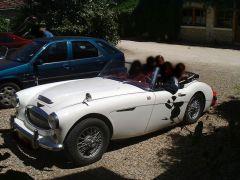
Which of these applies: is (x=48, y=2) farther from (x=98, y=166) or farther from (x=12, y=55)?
(x=98, y=166)

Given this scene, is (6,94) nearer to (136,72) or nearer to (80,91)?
(80,91)

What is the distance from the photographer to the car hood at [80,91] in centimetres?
602

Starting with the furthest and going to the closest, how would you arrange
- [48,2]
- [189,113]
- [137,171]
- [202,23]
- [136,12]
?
[136,12], [202,23], [48,2], [189,113], [137,171]

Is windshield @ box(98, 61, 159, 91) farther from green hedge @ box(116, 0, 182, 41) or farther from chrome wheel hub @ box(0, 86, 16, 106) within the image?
green hedge @ box(116, 0, 182, 41)

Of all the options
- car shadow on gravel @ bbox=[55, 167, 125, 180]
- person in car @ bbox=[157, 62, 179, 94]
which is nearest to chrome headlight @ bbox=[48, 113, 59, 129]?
car shadow on gravel @ bbox=[55, 167, 125, 180]

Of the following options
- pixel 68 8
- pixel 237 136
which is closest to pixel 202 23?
pixel 68 8

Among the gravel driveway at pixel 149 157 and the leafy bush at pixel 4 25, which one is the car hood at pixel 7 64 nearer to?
the gravel driveway at pixel 149 157

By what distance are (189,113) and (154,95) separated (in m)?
1.23

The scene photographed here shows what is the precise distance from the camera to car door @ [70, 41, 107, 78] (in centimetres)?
938

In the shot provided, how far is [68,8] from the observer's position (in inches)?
674

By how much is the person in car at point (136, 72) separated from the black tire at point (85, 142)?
52.6 inches

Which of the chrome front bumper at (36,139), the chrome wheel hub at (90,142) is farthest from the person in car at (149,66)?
the chrome front bumper at (36,139)

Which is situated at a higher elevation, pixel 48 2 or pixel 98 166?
pixel 48 2

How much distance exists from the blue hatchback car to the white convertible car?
1956 millimetres
